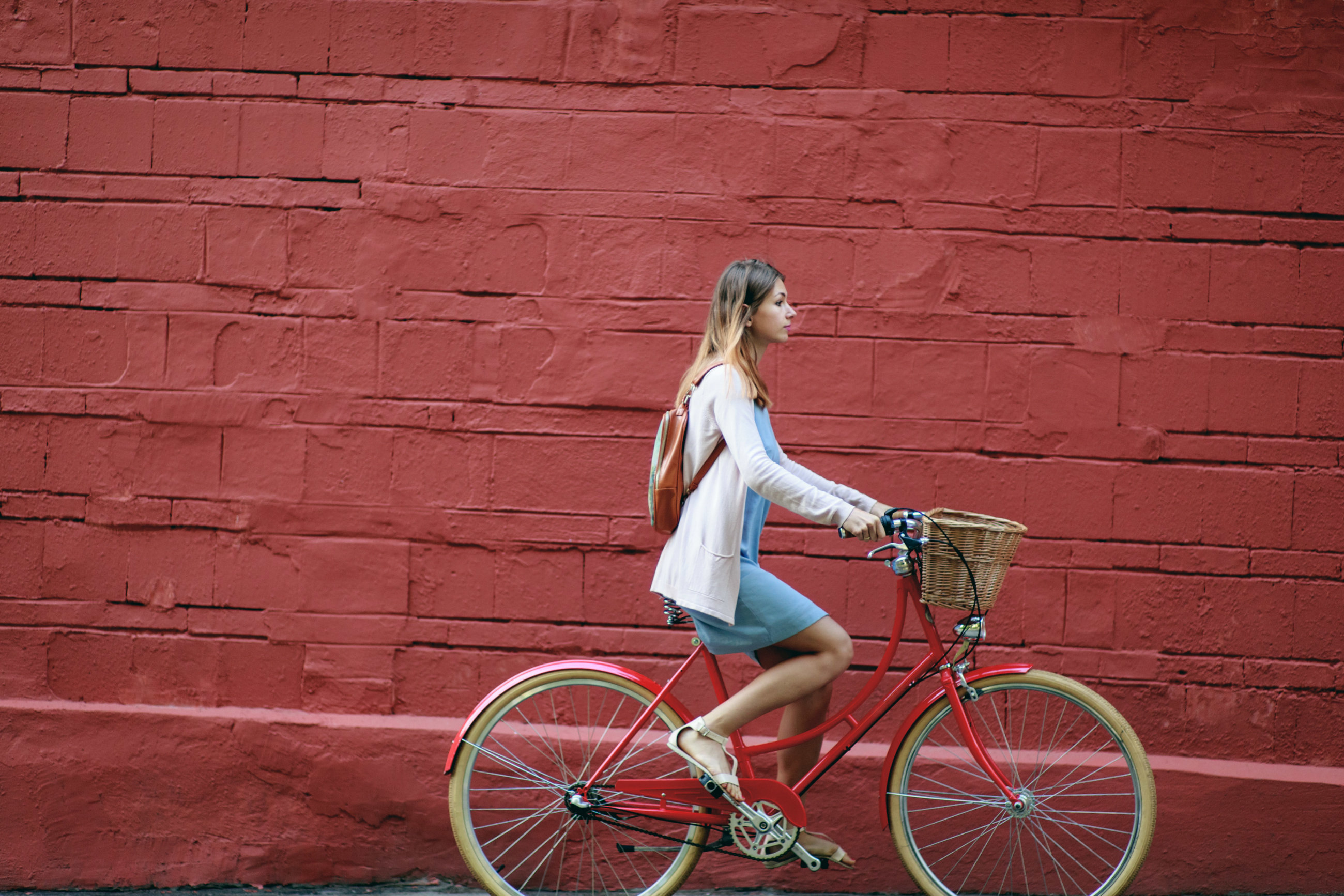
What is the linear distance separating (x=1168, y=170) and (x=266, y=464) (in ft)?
12.0

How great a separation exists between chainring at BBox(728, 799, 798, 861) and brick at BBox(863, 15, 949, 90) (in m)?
2.69

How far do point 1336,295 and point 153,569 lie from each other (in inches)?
184

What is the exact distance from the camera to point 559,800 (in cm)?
360

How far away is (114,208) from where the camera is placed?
165 inches

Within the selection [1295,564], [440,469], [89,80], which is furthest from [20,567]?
[1295,564]

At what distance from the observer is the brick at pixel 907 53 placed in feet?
13.4

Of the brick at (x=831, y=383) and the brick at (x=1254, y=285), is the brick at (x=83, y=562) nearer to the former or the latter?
the brick at (x=831, y=383)

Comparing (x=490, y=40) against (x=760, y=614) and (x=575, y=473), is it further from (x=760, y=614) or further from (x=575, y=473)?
(x=760, y=614)

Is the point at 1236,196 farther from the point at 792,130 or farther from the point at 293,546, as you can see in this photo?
the point at 293,546

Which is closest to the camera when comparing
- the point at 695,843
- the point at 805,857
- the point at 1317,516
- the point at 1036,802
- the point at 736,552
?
the point at 736,552

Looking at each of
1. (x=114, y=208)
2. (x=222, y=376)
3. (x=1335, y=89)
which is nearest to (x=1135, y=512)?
(x=1335, y=89)

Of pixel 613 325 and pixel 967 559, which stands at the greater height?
pixel 613 325

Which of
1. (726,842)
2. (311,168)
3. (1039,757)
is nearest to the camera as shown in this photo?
(726,842)

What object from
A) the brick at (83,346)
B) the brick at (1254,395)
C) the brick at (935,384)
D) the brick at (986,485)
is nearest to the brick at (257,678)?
the brick at (83,346)
